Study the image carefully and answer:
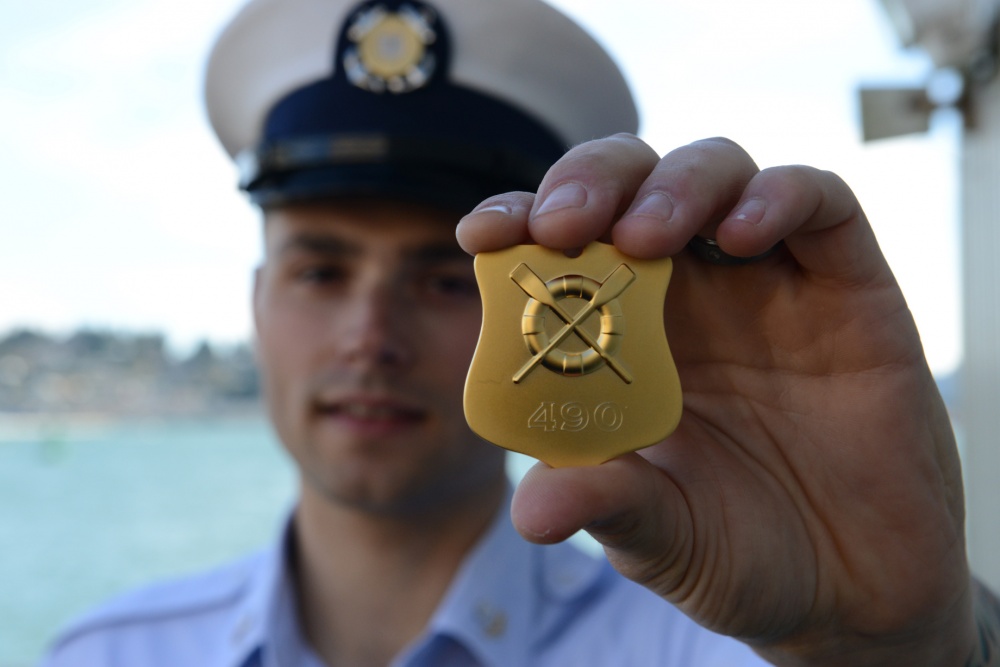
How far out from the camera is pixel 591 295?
3.59 feet

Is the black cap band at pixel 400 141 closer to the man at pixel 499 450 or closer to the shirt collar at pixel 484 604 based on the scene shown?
the man at pixel 499 450

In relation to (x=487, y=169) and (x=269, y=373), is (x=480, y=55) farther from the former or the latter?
(x=269, y=373)

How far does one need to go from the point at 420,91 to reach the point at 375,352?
74cm

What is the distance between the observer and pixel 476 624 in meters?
2.08

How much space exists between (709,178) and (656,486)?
15.4 inches

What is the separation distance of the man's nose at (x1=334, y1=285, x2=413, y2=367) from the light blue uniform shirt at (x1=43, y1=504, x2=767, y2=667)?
1.87 feet

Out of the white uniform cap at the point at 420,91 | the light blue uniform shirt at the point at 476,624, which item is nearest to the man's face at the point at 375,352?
the white uniform cap at the point at 420,91

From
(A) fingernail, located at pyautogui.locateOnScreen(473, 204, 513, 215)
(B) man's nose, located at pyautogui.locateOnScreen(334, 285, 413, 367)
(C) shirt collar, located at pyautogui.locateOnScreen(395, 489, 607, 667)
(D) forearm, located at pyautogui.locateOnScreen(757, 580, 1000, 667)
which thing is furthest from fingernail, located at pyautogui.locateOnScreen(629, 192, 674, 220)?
(C) shirt collar, located at pyautogui.locateOnScreen(395, 489, 607, 667)

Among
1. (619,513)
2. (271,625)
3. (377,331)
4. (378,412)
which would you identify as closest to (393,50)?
(377,331)

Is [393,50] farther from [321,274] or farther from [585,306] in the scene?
[585,306]

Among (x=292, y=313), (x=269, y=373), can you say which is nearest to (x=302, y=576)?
(x=269, y=373)

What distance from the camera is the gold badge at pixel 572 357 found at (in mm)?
1093

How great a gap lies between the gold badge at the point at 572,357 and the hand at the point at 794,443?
0.13ft

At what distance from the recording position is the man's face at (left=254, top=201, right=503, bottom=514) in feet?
6.61
